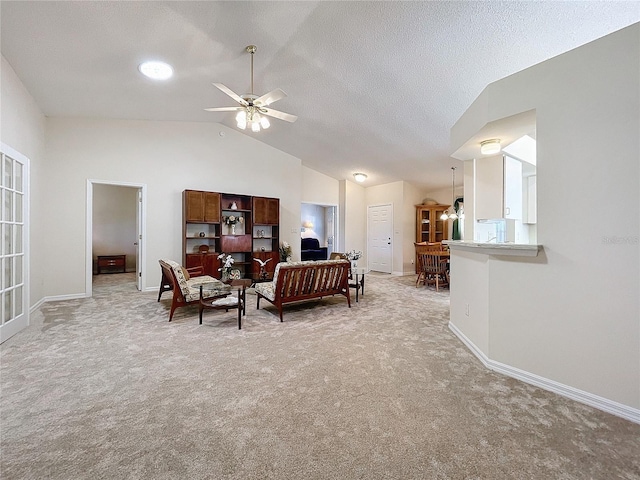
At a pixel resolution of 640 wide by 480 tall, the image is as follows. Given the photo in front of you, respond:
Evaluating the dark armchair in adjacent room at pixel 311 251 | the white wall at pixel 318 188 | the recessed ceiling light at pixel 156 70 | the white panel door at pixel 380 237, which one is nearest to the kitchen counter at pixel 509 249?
the recessed ceiling light at pixel 156 70

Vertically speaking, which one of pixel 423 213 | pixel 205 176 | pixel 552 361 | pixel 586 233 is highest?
pixel 205 176

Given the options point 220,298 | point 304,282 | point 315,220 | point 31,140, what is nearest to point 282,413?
point 304,282

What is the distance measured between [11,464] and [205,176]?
541cm

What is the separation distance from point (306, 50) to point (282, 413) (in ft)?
12.0

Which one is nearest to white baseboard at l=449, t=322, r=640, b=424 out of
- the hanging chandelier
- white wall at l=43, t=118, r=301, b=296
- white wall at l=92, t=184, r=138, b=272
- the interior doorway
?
the hanging chandelier

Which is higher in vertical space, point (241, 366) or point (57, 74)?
point (57, 74)

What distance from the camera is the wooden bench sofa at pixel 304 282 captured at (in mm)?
3783

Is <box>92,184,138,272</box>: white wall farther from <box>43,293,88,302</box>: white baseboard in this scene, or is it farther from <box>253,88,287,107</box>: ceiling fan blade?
<box>253,88,287,107</box>: ceiling fan blade

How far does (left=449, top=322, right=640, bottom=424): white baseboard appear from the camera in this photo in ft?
5.99

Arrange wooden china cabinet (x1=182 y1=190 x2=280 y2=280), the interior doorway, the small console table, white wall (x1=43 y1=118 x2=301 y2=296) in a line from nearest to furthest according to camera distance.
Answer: white wall (x1=43 y1=118 x2=301 y2=296) → wooden china cabinet (x1=182 y1=190 x2=280 y2=280) → the small console table → the interior doorway

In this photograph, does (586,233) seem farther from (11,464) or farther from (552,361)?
(11,464)

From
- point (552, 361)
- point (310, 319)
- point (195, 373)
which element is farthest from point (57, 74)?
point (552, 361)

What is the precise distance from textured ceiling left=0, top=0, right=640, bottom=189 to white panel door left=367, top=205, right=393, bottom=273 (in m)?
3.51

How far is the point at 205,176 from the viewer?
614 centimetres
